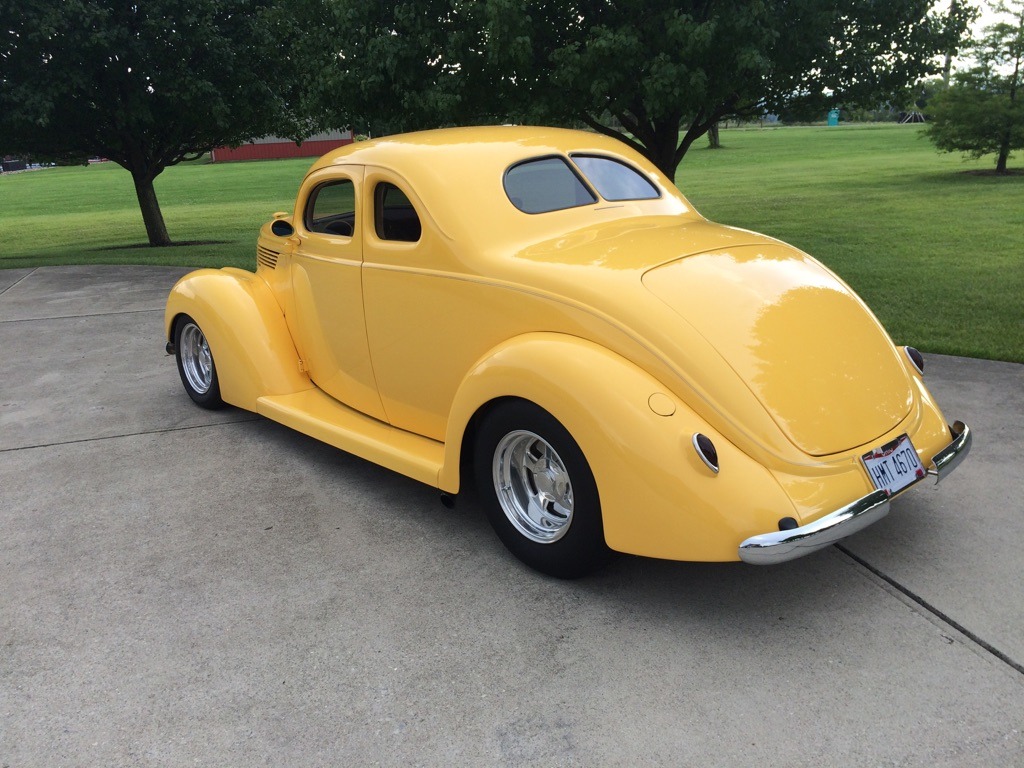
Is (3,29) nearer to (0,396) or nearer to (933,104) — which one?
(0,396)

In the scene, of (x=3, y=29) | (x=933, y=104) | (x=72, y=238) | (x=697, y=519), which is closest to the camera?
(x=697, y=519)

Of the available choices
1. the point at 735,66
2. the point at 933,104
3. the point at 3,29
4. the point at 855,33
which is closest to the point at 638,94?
the point at 735,66

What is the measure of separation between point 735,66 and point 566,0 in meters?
1.95

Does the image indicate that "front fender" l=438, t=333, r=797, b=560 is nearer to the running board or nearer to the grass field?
the running board

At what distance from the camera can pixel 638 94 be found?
9219 mm

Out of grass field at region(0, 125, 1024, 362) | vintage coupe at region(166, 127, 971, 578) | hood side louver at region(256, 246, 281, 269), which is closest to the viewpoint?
vintage coupe at region(166, 127, 971, 578)

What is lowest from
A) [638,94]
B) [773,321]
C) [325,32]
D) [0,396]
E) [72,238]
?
[72,238]

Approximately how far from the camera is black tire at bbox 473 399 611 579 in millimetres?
3125

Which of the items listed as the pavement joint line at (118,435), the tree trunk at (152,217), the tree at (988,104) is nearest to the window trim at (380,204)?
the pavement joint line at (118,435)

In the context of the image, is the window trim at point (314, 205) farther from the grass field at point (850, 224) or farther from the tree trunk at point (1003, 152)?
the tree trunk at point (1003, 152)

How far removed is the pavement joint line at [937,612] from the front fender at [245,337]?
3.09 metres

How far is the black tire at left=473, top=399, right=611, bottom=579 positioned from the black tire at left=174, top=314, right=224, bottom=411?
273 cm

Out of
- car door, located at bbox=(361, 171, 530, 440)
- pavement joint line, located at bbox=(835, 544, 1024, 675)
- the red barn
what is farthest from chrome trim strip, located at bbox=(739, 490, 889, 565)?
the red barn

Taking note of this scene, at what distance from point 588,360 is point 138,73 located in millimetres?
11944
